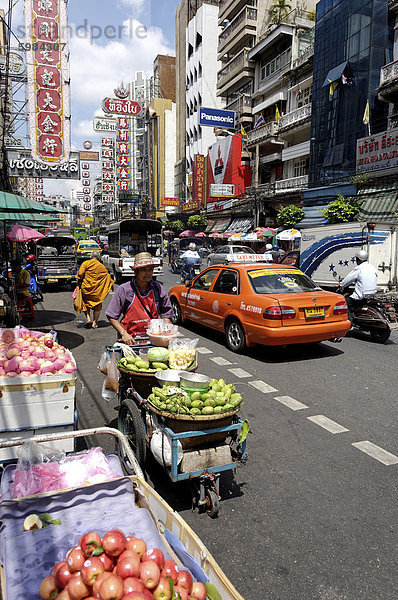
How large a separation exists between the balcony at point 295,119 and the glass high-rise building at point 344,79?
2324 mm

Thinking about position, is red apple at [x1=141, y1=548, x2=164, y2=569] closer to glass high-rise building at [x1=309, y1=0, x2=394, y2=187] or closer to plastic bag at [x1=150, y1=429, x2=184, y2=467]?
plastic bag at [x1=150, y1=429, x2=184, y2=467]

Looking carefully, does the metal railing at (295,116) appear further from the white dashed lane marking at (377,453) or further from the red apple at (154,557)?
the red apple at (154,557)

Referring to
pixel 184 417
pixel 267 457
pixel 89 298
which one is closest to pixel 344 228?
pixel 89 298

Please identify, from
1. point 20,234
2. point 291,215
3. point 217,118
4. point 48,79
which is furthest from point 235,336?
point 217,118

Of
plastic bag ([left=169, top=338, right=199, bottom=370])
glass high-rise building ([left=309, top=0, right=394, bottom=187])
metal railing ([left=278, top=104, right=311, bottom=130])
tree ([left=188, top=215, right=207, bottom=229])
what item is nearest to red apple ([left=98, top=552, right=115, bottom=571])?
plastic bag ([left=169, top=338, right=199, bottom=370])

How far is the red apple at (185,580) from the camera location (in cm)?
160

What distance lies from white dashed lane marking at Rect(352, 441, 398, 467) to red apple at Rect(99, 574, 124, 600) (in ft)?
10.3

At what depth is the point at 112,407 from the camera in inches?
205

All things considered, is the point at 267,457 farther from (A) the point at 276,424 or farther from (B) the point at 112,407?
Answer: (B) the point at 112,407

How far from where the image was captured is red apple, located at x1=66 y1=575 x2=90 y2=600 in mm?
1485

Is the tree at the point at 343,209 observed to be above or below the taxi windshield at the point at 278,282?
above

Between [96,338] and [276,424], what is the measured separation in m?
5.55

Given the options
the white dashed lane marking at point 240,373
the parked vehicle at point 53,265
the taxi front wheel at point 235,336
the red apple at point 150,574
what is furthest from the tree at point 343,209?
the red apple at point 150,574

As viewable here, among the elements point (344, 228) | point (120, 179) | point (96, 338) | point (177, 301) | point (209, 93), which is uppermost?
point (209, 93)
